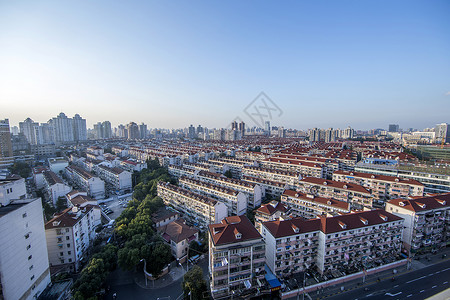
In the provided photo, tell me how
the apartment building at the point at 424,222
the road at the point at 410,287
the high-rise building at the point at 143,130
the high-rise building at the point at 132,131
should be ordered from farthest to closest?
the high-rise building at the point at 143,130
the high-rise building at the point at 132,131
the apartment building at the point at 424,222
the road at the point at 410,287

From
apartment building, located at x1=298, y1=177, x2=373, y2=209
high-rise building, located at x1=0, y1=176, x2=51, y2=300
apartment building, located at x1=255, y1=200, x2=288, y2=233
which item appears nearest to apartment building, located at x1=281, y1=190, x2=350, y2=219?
apartment building, located at x1=255, y1=200, x2=288, y2=233

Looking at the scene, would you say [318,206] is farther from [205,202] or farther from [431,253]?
[205,202]

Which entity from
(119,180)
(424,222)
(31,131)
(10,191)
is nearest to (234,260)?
(10,191)

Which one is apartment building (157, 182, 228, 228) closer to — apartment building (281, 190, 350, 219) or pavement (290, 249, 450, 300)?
apartment building (281, 190, 350, 219)

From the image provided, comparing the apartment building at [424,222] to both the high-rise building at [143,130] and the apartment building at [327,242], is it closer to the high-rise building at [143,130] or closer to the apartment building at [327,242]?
the apartment building at [327,242]

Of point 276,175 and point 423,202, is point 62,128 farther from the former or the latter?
point 423,202

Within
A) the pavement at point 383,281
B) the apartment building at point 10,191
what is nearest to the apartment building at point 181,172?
the apartment building at point 10,191

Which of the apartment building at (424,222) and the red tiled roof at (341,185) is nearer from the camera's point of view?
the apartment building at (424,222)
